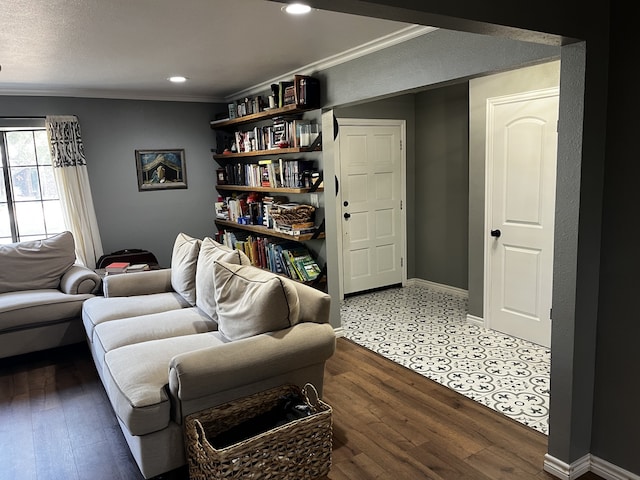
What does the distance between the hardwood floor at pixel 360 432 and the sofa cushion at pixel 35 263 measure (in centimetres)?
98

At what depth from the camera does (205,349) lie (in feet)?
7.96

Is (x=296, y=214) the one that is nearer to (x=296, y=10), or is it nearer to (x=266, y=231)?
(x=266, y=231)

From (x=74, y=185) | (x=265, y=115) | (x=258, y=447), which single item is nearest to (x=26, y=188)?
(x=74, y=185)

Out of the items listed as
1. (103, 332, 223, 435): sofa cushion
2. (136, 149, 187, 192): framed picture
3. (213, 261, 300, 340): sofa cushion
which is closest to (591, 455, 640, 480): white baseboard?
(213, 261, 300, 340): sofa cushion

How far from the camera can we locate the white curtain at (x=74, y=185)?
4930 millimetres

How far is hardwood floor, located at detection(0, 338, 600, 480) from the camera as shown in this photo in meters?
2.47

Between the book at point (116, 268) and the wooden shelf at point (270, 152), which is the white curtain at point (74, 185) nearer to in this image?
the book at point (116, 268)

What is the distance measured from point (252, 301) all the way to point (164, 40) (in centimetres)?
176

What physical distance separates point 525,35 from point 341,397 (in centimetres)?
234

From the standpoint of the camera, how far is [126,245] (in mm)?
5480

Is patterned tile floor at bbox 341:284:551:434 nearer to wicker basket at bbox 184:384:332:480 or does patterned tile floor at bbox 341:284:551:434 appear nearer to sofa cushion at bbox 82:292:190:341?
wicker basket at bbox 184:384:332:480

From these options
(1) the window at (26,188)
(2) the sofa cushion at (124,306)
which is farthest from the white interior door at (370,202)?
(1) the window at (26,188)

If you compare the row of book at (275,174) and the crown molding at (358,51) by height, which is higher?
the crown molding at (358,51)

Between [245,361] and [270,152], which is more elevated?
[270,152]
